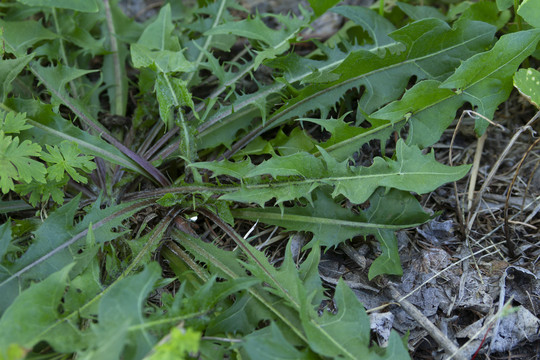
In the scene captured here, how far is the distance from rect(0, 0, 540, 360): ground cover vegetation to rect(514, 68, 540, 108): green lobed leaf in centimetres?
1

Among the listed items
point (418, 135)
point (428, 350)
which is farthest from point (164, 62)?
point (428, 350)

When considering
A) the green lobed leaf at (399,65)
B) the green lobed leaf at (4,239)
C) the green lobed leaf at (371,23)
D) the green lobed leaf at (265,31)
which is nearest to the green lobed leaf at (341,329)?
the green lobed leaf at (399,65)

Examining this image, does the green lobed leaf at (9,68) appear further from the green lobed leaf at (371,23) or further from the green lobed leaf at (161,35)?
the green lobed leaf at (371,23)

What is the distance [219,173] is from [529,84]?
4.43 feet

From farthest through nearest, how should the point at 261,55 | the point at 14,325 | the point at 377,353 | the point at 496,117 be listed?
the point at 496,117 → the point at 261,55 → the point at 377,353 → the point at 14,325

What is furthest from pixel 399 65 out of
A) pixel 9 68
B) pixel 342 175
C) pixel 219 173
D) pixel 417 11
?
pixel 9 68

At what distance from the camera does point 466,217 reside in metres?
2.16

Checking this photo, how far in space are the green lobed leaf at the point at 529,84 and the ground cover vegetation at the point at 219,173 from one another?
1cm

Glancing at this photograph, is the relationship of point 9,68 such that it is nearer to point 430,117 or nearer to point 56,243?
point 56,243

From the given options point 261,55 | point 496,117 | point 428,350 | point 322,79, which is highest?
point 261,55

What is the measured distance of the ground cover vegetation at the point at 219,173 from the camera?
1.54 metres

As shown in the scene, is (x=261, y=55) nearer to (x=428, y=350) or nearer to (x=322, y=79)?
(x=322, y=79)

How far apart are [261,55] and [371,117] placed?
0.57 m

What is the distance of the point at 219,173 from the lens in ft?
6.40
